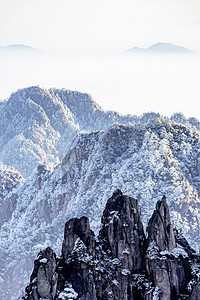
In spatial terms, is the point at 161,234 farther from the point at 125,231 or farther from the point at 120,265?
the point at 120,265

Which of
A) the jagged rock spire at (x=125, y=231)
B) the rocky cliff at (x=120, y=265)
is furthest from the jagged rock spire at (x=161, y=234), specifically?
the jagged rock spire at (x=125, y=231)

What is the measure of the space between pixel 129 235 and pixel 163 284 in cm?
924

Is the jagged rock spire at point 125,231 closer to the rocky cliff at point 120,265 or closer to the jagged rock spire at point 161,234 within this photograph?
the rocky cliff at point 120,265

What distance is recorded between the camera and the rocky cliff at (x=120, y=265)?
98562mm

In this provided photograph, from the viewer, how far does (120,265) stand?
10462 cm

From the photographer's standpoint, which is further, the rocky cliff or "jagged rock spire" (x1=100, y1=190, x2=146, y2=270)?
"jagged rock spire" (x1=100, y1=190, x2=146, y2=270)

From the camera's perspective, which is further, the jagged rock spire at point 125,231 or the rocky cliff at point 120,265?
the jagged rock spire at point 125,231

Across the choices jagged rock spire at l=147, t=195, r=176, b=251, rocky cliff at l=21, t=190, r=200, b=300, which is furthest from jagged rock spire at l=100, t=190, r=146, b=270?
jagged rock spire at l=147, t=195, r=176, b=251

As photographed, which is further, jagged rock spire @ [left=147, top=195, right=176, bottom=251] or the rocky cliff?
jagged rock spire @ [left=147, top=195, right=176, bottom=251]

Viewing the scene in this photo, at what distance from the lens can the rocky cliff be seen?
98.6m

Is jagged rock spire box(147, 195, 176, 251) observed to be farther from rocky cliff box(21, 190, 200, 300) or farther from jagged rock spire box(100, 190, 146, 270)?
jagged rock spire box(100, 190, 146, 270)

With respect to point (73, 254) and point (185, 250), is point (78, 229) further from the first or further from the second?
point (185, 250)

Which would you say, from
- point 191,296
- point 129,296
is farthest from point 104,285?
point 191,296

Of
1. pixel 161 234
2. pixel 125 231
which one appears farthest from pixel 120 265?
pixel 161 234
